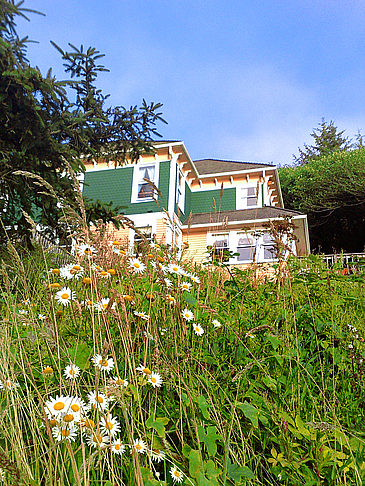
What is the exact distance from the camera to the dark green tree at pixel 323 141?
1362 inches

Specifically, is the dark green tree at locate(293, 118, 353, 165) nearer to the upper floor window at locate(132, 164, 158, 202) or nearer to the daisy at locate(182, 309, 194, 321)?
the upper floor window at locate(132, 164, 158, 202)

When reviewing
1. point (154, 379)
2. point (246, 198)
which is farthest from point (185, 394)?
point (246, 198)

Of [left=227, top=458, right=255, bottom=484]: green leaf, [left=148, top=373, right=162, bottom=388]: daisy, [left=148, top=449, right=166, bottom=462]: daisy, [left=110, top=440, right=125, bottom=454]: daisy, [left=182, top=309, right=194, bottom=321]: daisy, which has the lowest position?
[left=227, top=458, right=255, bottom=484]: green leaf

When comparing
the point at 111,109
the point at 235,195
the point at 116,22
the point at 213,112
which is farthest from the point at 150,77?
the point at 235,195

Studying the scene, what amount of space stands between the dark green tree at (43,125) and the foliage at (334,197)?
62.7 ft

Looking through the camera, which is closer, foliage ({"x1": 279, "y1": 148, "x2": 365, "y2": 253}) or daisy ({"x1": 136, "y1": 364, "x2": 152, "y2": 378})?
daisy ({"x1": 136, "y1": 364, "x2": 152, "y2": 378})

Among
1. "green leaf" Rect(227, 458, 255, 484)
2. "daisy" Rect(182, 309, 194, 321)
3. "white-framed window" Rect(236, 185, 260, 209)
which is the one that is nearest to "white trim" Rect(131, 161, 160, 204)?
"white-framed window" Rect(236, 185, 260, 209)

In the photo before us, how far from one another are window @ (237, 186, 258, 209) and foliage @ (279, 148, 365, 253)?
284 inches

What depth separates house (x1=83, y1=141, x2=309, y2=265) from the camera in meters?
15.7

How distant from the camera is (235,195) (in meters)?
18.3

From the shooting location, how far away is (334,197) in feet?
78.2

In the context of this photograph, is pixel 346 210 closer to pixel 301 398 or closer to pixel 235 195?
pixel 235 195

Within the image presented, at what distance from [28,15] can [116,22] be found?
10.7 ft

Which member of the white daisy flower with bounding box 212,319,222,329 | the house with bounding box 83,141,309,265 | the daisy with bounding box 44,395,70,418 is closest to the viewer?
the daisy with bounding box 44,395,70,418
